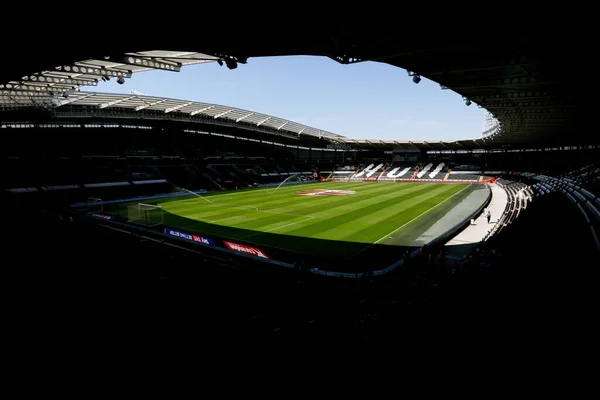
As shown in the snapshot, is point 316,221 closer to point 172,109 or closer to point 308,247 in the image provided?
point 308,247

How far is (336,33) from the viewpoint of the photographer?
8.64 m

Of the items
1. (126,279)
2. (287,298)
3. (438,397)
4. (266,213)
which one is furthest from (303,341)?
(266,213)

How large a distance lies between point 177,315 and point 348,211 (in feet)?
75.6

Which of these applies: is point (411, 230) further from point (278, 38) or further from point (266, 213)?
point (278, 38)

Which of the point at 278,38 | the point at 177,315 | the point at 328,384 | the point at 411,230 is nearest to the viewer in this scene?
the point at 328,384

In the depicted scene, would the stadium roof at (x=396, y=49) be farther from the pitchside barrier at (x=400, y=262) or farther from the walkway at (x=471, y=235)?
the walkway at (x=471, y=235)

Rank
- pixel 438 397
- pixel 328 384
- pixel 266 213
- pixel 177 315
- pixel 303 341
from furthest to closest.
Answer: pixel 266 213 → pixel 177 315 → pixel 303 341 → pixel 328 384 → pixel 438 397

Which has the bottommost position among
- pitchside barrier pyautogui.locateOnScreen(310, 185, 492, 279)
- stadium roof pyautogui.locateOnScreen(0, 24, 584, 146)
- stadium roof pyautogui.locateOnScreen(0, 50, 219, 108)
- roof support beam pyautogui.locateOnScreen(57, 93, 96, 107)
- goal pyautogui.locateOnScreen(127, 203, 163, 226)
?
pitchside barrier pyautogui.locateOnScreen(310, 185, 492, 279)

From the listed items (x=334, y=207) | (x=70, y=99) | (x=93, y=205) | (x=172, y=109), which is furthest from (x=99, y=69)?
(x=172, y=109)

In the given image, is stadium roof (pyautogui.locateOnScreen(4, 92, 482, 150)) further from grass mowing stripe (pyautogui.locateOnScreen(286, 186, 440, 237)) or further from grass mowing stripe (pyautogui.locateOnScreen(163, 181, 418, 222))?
grass mowing stripe (pyautogui.locateOnScreen(286, 186, 440, 237))

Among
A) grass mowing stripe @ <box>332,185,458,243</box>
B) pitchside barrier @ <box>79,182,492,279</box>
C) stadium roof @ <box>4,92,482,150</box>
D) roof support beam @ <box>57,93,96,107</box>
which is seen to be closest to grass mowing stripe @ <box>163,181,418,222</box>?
pitchside barrier @ <box>79,182,492,279</box>

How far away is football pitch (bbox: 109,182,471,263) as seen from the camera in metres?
17.9

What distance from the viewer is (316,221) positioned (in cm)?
2434

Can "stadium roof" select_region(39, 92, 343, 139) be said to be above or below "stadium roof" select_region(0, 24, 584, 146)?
above
